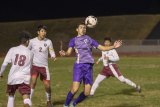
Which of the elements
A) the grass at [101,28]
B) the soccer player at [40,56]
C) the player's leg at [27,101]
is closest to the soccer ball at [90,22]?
the soccer player at [40,56]

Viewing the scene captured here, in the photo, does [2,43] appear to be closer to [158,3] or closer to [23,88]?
[158,3]

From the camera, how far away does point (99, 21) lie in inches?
2327

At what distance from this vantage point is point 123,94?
16.1m

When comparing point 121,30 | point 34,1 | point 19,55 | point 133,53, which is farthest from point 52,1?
point 19,55

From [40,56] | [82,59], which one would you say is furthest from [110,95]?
[82,59]

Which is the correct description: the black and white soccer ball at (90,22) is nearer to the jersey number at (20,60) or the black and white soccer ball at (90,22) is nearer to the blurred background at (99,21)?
the jersey number at (20,60)

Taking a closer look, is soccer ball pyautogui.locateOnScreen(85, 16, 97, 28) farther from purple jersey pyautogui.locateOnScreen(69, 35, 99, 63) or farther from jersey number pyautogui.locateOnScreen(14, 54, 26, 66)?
jersey number pyautogui.locateOnScreen(14, 54, 26, 66)

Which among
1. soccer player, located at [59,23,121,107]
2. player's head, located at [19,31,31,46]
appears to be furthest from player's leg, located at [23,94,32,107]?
soccer player, located at [59,23,121,107]

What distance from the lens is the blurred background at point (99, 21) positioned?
168 ft

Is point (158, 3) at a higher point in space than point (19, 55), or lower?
higher

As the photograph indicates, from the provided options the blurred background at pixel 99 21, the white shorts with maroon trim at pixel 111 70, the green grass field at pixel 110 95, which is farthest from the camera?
the blurred background at pixel 99 21

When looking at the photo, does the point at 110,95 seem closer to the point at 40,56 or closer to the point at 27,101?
the point at 40,56

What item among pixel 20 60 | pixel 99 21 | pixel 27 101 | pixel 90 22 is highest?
pixel 99 21

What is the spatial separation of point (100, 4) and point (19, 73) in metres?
57.4
